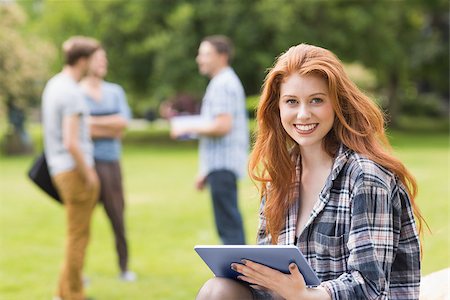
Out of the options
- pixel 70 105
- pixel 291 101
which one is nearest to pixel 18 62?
pixel 70 105

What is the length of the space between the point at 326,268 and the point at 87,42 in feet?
10.8

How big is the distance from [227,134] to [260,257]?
11.2 ft

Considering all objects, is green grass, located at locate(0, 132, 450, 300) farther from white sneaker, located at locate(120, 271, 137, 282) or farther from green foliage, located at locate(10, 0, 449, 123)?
green foliage, located at locate(10, 0, 449, 123)

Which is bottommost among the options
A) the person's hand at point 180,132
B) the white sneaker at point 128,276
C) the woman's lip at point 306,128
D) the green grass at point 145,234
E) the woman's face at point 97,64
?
the green grass at point 145,234

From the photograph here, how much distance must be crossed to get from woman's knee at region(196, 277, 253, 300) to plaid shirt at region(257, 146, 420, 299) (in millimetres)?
271

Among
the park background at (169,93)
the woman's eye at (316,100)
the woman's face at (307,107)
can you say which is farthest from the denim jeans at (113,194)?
the woman's eye at (316,100)

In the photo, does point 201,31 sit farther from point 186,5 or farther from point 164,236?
point 164,236

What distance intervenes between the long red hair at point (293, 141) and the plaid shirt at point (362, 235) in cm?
7

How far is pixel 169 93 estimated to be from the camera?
931 inches

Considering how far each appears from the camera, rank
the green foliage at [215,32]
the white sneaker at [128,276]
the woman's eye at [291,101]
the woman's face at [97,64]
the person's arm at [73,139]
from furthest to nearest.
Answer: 1. the green foliage at [215,32]
2. the white sneaker at [128,276]
3. the woman's face at [97,64]
4. the person's arm at [73,139]
5. the woman's eye at [291,101]

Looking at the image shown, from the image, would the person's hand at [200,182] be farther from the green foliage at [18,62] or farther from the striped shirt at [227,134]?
the green foliage at [18,62]

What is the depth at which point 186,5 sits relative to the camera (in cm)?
2325

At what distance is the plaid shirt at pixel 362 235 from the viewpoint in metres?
2.56

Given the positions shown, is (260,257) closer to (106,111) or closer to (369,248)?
(369,248)
